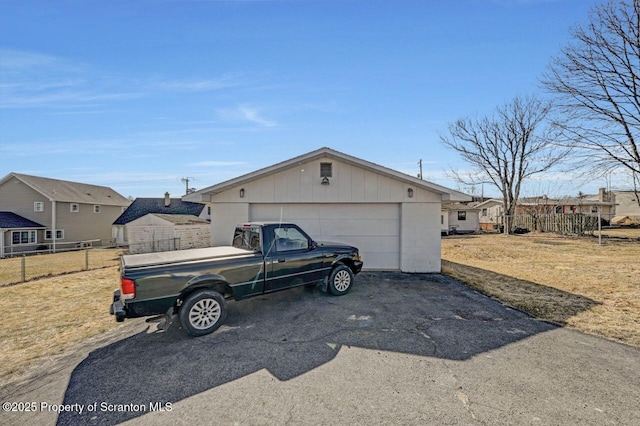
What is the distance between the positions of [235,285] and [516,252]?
14685mm

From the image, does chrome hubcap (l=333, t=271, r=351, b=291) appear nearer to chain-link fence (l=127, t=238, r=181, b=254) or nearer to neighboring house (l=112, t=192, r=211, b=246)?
chain-link fence (l=127, t=238, r=181, b=254)

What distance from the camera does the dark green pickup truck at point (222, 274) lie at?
4137 millimetres

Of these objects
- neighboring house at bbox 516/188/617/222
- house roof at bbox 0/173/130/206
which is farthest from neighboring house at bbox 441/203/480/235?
house roof at bbox 0/173/130/206

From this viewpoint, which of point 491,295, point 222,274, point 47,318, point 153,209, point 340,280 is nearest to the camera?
point 222,274

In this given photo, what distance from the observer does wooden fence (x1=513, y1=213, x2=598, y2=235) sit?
21859 millimetres

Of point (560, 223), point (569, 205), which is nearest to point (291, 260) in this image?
point (560, 223)

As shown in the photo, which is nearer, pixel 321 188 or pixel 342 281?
pixel 342 281

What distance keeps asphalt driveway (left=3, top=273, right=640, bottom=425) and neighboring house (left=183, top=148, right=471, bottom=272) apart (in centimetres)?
389

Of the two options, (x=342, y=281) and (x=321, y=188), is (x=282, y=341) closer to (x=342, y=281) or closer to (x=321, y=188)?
(x=342, y=281)

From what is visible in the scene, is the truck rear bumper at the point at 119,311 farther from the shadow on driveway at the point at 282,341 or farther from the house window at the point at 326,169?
the house window at the point at 326,169

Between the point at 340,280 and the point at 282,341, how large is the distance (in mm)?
2513

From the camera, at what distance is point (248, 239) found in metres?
5.93

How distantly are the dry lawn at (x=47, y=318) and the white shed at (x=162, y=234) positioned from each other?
12205mm

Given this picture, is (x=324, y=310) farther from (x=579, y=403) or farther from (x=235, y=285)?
(x=579, y=403)
